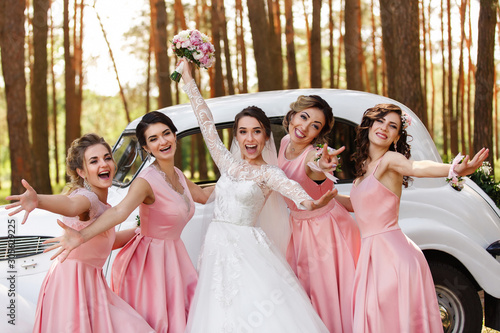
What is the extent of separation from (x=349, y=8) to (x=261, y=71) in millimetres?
5377

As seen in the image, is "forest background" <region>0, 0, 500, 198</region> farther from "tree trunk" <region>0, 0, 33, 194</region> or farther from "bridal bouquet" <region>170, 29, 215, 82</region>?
"bridal bouquet" <region>170, 29, 215, 82</region>

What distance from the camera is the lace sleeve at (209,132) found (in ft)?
12.8

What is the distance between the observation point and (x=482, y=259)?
14.6 feet

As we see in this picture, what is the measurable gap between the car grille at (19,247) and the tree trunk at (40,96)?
346 inches

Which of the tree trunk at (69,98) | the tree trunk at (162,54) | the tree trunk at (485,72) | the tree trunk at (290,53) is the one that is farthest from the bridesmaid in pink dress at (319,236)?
the tree trunk at (69,98)

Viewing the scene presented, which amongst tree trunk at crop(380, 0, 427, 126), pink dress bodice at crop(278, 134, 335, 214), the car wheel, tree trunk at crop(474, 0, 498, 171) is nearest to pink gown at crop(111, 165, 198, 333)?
pink dress bodice at crop(278, 134, 335, 214)

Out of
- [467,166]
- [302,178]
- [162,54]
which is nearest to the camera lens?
[467,166]

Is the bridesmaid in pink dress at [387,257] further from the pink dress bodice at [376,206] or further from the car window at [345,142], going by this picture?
the car window at [345,142]

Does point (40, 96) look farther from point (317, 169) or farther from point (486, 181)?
point (317, 169)

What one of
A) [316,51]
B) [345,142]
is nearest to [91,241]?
[345,142]

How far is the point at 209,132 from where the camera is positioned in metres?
3.97

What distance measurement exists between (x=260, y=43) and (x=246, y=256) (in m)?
7.90

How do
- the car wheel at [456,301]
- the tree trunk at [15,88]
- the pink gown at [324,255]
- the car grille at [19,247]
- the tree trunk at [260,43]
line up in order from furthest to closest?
the tree trunk at [260,43] < the tree trunk at [15,88] < the car wheel at [456,301] < the car grille at [19,247] < the pink gown at [324,255]

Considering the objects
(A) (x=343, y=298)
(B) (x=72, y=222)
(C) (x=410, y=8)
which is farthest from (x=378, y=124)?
(C) (x=410, y=8)
